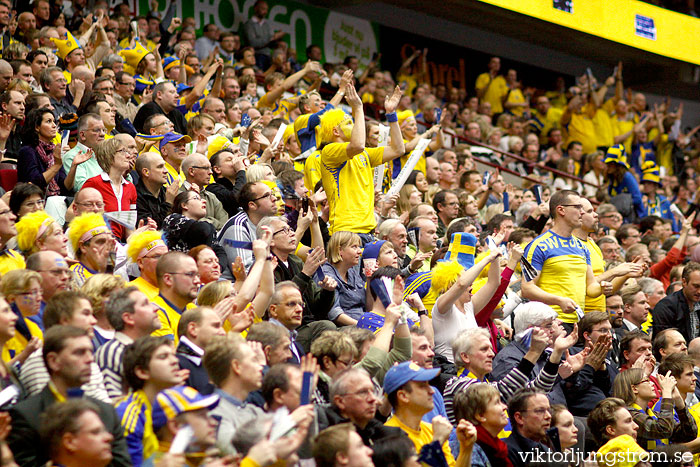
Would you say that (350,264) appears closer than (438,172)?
Yes

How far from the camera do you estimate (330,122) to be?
819 cm

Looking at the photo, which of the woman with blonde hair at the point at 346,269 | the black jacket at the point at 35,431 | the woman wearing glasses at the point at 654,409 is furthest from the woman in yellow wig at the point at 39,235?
the woman wearing glasses at the point at 654,409

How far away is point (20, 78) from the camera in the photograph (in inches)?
338

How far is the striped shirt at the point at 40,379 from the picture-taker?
3939mm

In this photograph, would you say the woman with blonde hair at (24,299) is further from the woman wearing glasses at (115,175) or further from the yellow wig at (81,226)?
the woman wearing glasses at (115,175)

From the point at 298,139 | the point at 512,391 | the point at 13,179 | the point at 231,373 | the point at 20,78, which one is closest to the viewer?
the point at 231,373

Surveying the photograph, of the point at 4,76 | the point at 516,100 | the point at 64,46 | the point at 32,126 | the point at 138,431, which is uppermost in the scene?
the point at 64,46

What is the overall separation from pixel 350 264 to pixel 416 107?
8.80 m

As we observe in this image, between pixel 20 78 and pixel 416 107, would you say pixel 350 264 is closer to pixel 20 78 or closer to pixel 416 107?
pixel 20 78

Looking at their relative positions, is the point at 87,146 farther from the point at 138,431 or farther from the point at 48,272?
the point at 138,431

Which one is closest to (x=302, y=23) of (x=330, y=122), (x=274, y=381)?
(x=330, y=122)

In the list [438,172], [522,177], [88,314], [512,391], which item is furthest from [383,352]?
[522,177]

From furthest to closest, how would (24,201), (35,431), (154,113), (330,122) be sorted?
1. (154,113)
2. (330,122)
3. (24,201)
4. (35,431)

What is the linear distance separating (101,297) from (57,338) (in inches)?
35.5
